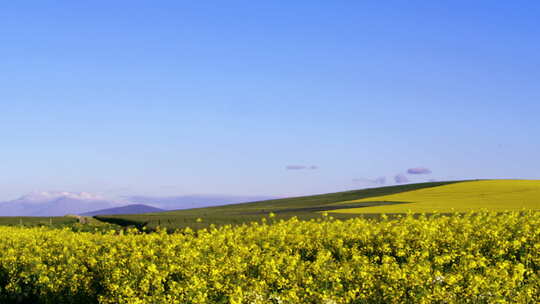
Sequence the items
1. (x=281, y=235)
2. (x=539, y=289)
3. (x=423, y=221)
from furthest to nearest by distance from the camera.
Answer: (x=423, y=221) → (x=281, y=235) → (x=539, y=289)

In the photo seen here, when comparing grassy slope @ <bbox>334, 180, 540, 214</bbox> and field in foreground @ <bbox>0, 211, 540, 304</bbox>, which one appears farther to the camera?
grassy slope @ <bbox>334, 180, 540, 214</bbox>

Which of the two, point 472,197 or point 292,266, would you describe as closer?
point 292,266

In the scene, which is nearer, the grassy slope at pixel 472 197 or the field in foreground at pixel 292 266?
the field in foreground at pixel 292 266

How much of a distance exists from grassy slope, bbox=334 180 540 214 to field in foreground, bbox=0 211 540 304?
90.9ft

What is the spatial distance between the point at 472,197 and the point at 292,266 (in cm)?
5169

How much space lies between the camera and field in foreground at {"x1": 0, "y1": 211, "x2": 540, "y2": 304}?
1082 cm

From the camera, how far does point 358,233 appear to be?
19531mm

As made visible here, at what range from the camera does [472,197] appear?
59812 mm

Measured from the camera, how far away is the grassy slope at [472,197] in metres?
49.6

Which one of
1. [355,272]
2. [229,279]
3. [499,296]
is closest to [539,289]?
[499,296]

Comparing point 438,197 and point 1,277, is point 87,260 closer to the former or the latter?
point 1,277

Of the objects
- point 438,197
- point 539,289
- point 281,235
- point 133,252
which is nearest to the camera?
point 539,289

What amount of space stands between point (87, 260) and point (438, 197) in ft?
174

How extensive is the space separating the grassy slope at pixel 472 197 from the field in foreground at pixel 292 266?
90.9 ft
